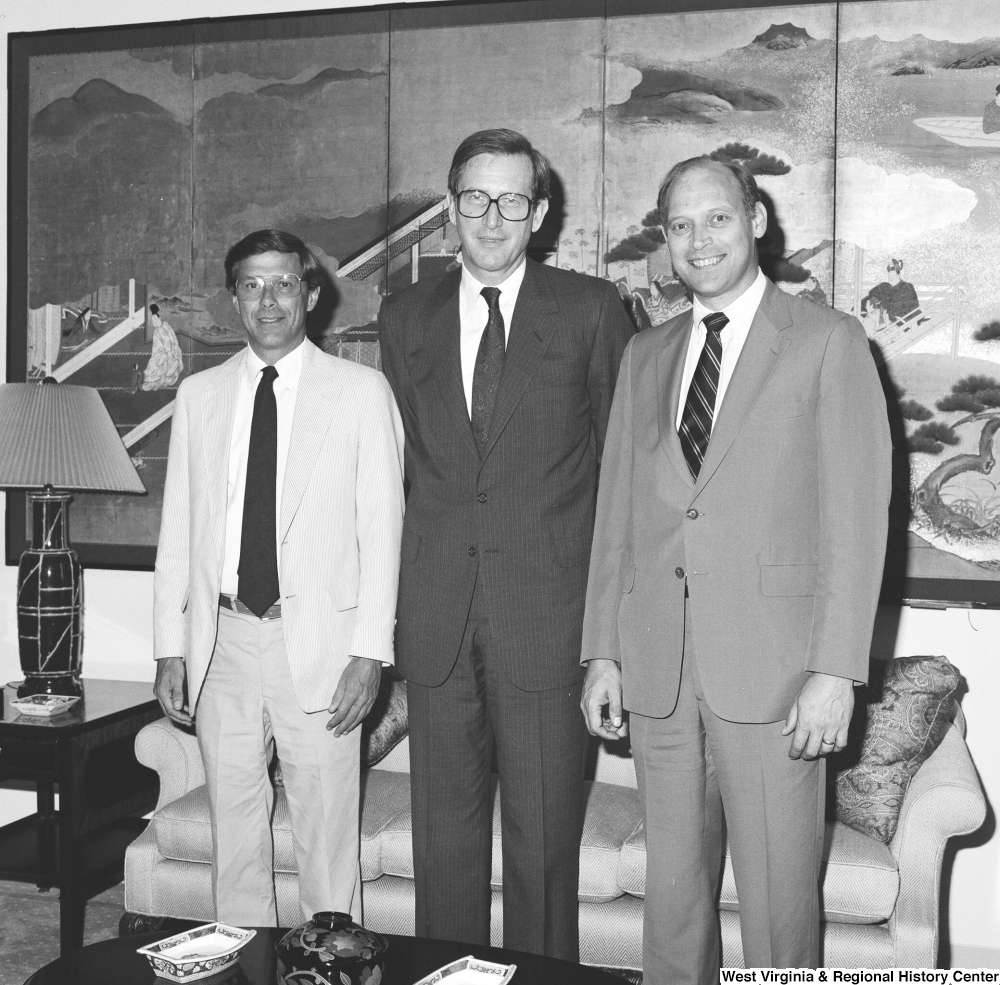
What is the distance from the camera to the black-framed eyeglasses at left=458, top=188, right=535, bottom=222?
2.30 metres

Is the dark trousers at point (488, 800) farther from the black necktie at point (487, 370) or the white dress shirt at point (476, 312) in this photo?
the white dress shirt at point (476, 312)

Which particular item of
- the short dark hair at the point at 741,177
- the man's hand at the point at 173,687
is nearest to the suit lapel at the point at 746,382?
the short dark hair at the point at 741,177

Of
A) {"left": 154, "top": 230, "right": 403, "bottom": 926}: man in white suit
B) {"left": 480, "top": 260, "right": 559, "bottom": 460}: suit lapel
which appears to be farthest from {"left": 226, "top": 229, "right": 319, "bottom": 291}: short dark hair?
{"left": 480, "top": 260, "right": 559, "bottom": 460}: suit lapel

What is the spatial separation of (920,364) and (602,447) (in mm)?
1137

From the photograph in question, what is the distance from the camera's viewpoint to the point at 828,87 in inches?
120

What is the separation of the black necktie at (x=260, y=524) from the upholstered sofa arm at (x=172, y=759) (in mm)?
825

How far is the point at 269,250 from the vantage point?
254cm

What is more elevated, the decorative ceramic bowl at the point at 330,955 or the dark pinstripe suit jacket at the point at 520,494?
the dark pinstripe suit jacket at the point at 520,494

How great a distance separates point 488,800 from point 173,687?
77 centimetres

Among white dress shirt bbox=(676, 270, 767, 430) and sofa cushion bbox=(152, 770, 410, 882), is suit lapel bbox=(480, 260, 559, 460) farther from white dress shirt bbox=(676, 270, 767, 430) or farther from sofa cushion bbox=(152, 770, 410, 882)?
sofa cushion bbox=(152, 770, 410, 882)

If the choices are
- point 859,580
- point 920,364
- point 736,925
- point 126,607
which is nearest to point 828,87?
point 920,364

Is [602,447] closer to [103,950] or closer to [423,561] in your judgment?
[423,561]

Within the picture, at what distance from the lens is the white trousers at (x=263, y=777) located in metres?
2.41

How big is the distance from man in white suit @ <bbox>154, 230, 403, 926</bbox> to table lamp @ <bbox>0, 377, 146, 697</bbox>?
0.88 meters
